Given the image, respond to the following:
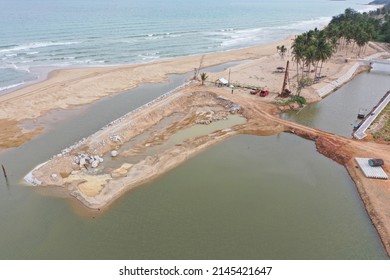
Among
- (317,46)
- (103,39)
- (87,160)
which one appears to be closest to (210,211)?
(87,160)

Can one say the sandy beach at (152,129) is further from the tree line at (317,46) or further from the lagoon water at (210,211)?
the tree line at (317,46)

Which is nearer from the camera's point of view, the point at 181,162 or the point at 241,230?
the point at 241,230

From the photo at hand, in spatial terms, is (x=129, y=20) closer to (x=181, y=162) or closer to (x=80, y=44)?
(x=80, y=44)

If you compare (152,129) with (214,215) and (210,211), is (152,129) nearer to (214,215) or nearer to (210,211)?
(210,211)

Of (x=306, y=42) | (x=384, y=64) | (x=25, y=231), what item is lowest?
(x=25, y=231)

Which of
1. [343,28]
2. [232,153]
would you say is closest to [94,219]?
[232,153]

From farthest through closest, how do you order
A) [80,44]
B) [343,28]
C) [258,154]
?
[80,44] < [343,28] < [258,154]
